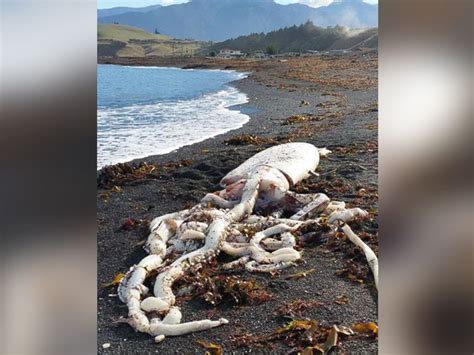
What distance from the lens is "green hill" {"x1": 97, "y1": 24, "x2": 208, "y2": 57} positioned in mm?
22766

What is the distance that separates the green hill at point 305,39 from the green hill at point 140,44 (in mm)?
1954

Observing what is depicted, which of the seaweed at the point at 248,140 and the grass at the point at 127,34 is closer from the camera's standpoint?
the seaweed at the point at 248,140

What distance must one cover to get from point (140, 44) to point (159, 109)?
9.67 metres

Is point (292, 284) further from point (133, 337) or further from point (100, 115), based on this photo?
point (100, 115)

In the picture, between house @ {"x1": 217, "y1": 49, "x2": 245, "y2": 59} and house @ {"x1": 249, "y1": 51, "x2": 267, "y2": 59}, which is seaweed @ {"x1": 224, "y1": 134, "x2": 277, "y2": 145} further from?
house @ {"x1": 217, "y1": 49, "x2": 245, "y2": 59}

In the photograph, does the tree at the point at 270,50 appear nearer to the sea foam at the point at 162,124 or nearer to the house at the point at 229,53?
the house at the point at 229,53

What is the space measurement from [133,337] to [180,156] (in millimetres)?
4913

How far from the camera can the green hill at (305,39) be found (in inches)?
861

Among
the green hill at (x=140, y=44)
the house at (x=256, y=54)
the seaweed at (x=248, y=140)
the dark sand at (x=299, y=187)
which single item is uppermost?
the green hill at (x=140, y=44)

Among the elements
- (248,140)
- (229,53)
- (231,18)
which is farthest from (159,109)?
(229,53)

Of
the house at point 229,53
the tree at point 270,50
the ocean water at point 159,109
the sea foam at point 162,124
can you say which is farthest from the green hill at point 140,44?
the sea foam at point 162,124

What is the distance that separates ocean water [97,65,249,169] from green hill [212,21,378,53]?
1.62 m

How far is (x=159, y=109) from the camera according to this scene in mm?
15688
